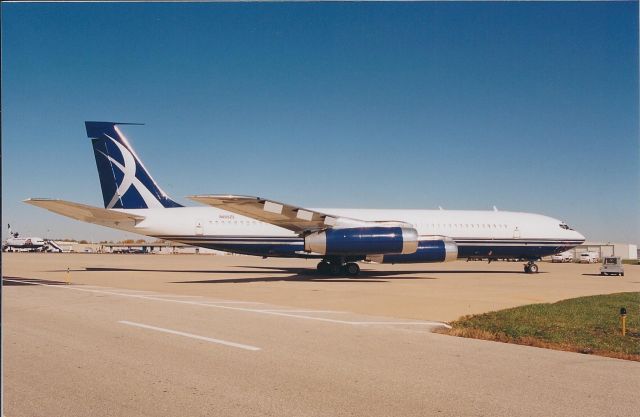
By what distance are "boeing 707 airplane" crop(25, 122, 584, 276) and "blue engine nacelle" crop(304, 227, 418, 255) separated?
46mm

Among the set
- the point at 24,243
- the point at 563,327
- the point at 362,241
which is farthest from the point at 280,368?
the point at 24,243

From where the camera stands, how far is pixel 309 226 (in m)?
24.7

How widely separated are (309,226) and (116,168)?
1110 cm

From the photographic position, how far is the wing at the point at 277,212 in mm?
20031

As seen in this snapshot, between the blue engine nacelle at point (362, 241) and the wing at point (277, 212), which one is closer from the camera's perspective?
the wing at point (277, 212)

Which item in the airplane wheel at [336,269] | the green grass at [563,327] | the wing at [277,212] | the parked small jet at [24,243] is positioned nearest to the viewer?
the green grass at [563,327]

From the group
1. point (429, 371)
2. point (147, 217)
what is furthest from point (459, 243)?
point (429, 371)

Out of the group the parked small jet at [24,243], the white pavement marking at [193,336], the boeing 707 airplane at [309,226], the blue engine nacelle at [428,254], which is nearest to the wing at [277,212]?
the boeing 707 airplane at [309,226]

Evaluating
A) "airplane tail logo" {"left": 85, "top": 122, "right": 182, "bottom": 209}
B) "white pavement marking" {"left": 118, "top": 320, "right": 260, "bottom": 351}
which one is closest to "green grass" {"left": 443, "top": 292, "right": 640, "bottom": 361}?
"white pavement marking" {"left": 118, "top": 320, "right": 260, "bottom": 351}

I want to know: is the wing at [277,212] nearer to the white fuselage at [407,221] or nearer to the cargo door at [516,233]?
the white fuselage at [407,221]

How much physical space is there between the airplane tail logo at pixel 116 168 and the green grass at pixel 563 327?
Answer: 68.5 feet

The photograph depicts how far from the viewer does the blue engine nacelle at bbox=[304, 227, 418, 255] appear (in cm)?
2294

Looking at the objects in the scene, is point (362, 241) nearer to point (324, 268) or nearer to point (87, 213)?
point (324, 268)

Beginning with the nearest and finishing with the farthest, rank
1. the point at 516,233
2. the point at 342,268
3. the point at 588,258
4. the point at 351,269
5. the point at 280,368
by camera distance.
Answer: the point at 280,368 < the point at 351,269 < the point at 342,268 < the point at 516,233 < the point at 588,258
